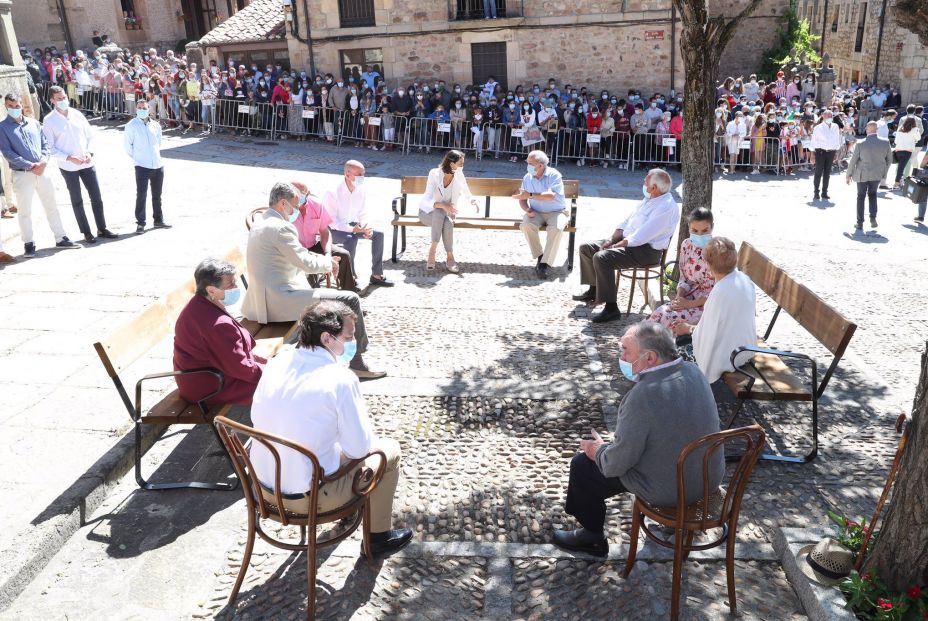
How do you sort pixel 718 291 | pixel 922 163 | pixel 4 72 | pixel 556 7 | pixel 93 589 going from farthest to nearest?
pixel 556 7 → pixel 922 163 → pixel 4 72 → pixel 718 291 → pixel 93 589

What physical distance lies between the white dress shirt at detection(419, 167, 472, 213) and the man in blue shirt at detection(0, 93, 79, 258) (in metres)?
4.59

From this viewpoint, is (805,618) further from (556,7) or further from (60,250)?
(556,7)

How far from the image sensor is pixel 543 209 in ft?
30.1

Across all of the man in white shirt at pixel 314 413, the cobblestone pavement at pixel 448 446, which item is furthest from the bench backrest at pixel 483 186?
the man in white shirt at pixel 314 413

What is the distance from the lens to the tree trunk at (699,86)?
23.5 ft

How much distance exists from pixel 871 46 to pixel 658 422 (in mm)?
31180

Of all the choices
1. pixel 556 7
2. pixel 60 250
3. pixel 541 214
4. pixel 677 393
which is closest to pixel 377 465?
pixel 677 393

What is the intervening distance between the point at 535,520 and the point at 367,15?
782 inches

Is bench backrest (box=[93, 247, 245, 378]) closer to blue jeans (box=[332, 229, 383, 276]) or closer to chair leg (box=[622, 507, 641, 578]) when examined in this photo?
blue jeans (box=[332, 229, 383, 276])

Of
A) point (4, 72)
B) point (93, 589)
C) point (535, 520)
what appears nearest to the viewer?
point (93, 589)

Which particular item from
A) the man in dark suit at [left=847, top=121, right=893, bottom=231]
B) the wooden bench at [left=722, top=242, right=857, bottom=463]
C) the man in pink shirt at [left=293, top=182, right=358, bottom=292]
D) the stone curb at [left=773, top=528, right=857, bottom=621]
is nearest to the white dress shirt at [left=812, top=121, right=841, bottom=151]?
the man in dark suit at [left=847, top=121, right=893, bottom=231]

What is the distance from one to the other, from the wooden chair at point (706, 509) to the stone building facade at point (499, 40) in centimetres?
1789

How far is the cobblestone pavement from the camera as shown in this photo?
379cm

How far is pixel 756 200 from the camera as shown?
1486 centimetres
